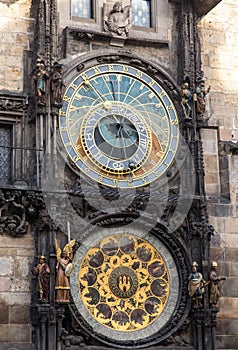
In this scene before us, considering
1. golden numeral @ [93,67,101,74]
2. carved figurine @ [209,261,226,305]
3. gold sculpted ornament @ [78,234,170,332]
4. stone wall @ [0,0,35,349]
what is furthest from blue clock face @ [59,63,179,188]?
carved figurine @ [209,261,226,305]

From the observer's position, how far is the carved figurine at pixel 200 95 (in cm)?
1661

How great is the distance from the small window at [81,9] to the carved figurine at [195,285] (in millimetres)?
4478

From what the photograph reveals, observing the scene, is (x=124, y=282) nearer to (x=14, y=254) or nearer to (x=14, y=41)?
(x=14, y=254)

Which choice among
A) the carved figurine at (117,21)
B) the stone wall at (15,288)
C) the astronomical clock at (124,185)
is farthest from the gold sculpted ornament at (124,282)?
the carved figurine at (117,21)

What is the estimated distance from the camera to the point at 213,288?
51.3ft

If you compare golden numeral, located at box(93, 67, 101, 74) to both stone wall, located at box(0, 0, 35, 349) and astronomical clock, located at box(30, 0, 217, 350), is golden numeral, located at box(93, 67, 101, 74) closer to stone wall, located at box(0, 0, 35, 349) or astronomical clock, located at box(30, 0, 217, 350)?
astronomical clock, located at box(30, 0, 217, 350)

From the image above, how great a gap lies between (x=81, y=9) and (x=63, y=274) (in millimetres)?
4597

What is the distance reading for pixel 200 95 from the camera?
16641 millimetres

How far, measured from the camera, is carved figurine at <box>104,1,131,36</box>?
54.4ft

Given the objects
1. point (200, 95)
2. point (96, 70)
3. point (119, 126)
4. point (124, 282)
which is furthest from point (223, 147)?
point (124, 282)

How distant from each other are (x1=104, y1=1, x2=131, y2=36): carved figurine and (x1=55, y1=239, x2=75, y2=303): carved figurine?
3.77 metres

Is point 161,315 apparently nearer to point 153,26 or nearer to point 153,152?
point 153,152

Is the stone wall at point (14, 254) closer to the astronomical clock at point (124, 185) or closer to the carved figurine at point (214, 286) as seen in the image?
the astronomical clock at point (124, 185)

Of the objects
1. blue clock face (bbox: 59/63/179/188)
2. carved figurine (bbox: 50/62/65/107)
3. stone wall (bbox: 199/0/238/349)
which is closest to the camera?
carved figurine (bbox: 50/62/65/107)
